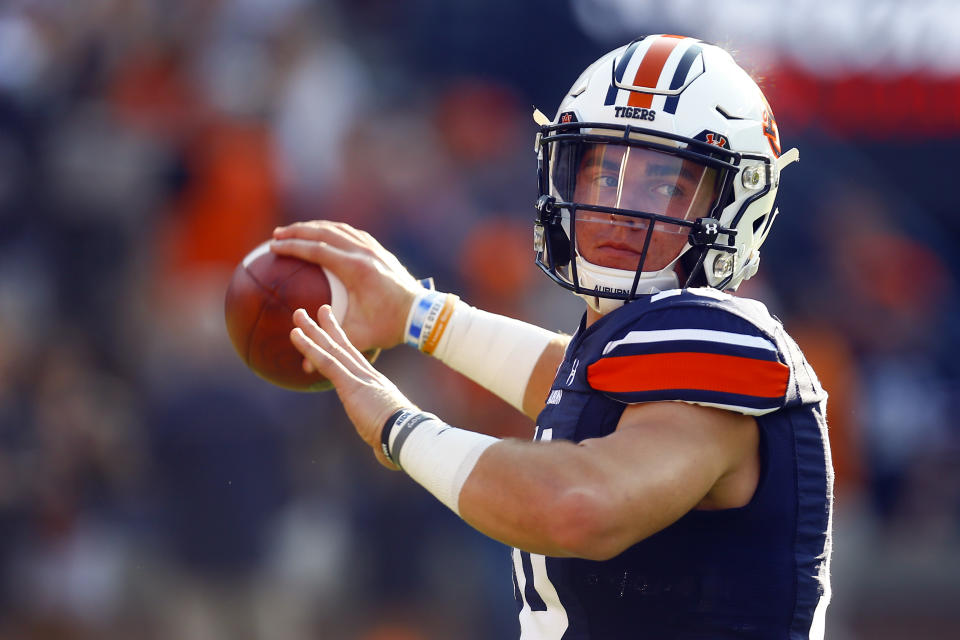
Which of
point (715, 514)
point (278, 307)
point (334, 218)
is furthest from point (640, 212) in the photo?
Answer: point (334, 218)

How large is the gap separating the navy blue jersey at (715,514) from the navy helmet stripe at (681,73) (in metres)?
0.47

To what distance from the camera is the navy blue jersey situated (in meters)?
1.90

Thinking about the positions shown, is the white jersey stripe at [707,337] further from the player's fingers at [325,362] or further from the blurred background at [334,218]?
the blurred background at [334,218]

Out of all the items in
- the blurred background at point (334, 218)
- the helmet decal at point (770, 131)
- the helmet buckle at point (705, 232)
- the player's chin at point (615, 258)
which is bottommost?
the blurred background at point (334, 218)

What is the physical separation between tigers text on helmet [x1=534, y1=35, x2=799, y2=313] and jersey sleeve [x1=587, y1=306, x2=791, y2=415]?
1.01 feet

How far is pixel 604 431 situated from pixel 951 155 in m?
6.83

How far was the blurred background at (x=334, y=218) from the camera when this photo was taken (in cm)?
528

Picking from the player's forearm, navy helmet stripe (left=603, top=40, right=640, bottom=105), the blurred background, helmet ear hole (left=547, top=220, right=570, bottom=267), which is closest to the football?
the player's forearm

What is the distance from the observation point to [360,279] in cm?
286

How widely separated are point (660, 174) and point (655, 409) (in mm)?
632

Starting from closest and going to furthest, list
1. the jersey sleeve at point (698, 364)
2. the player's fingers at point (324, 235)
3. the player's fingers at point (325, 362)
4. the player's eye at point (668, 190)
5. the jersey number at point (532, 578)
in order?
the jersey sleeve at point (698, 364) < the jersey number at point (532, 578) < the player's fingers at point (325, 362) < the player's eye at point (668, 190) < the player's fingers at point (324, 235)

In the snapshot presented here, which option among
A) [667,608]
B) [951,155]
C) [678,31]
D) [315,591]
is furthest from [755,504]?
[951,155]

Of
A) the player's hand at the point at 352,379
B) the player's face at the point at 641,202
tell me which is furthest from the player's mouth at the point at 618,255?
the player's hand at the point at 352,379

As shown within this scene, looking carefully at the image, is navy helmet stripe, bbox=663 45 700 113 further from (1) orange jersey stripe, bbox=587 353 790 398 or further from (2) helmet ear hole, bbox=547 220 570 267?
(1) orange jersey stripe, bbox=587 353 790 398
